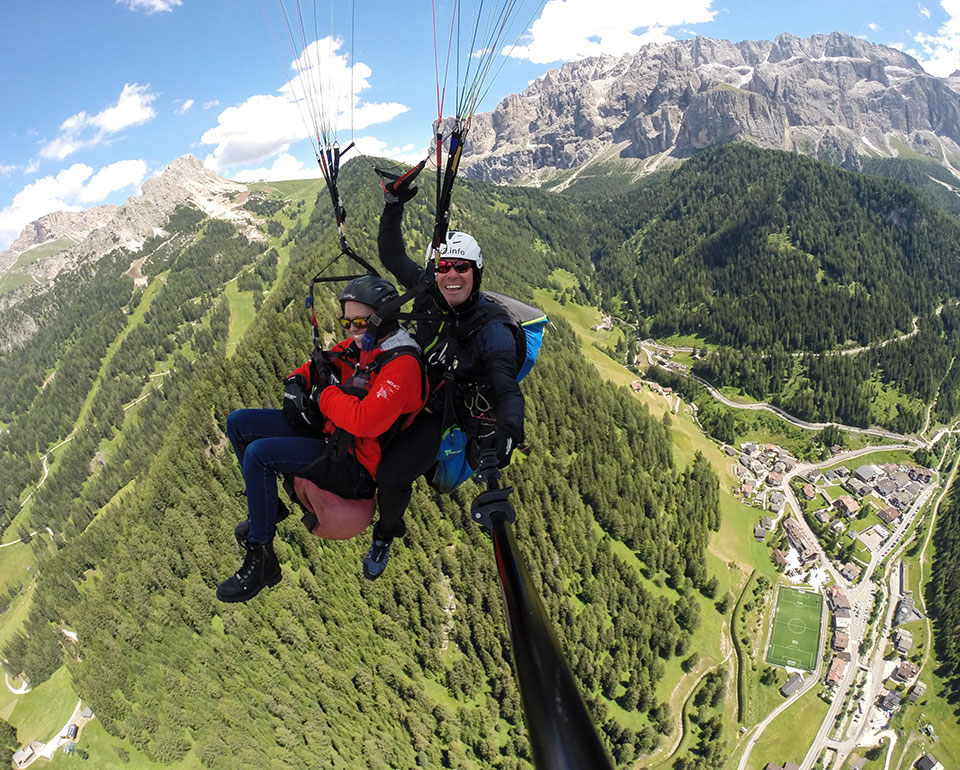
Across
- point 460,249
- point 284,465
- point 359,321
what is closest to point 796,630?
point 460,249

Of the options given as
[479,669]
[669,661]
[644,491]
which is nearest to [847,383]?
[644,491]

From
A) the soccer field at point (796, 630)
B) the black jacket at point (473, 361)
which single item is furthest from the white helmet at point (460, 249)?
the soccer field at point (796, 630)

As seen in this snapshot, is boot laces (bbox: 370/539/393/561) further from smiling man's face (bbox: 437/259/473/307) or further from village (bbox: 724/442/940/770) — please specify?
village (bbox: 724/442/940/770)

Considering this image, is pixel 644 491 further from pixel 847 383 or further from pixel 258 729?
pixel 847 383

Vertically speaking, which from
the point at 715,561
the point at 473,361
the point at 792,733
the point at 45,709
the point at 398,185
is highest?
the point at 398,185

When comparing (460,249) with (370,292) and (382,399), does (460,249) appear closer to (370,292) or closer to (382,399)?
(370,292)

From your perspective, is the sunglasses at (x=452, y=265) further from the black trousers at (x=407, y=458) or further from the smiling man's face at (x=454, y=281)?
the black trousers at (x=407, y=458)
